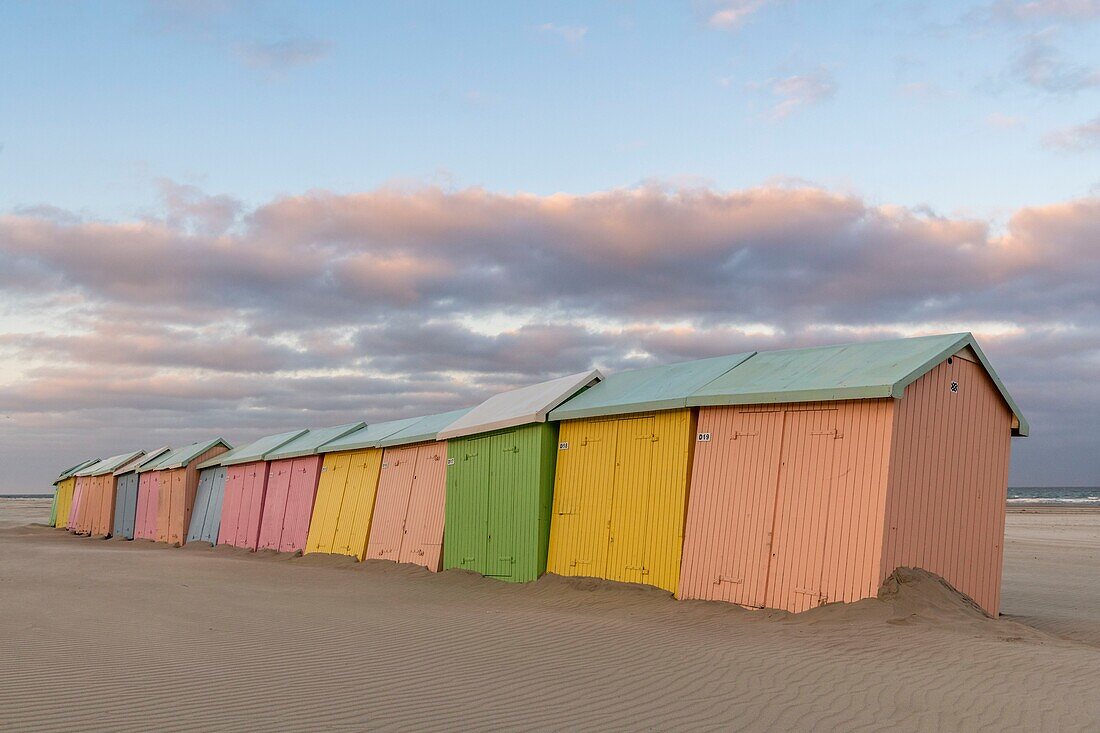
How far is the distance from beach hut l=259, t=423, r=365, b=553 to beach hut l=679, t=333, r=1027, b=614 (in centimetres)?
1638

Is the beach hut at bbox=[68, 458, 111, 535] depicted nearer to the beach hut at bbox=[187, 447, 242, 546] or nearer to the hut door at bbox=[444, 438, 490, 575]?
the beach hut at bbox=[187, 447, 242, 546]

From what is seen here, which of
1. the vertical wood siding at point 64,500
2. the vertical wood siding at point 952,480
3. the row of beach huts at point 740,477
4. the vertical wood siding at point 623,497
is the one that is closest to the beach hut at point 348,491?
the row of beach huts at point 740,477

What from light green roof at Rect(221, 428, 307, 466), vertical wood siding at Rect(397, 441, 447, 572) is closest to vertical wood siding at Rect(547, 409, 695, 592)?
vertical wood siding at Rect(397, 441, 447, 572)

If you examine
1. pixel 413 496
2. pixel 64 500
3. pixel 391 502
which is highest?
pixel 413 496

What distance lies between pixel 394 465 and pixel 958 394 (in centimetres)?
1431

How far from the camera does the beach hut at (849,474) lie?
1241cm

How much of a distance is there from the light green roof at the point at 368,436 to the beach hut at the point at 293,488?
1.87ft

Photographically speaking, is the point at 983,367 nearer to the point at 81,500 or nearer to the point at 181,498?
the point at 181,498

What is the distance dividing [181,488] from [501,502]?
2456 centimetres

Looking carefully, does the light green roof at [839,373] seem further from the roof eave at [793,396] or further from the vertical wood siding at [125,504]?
the vertical wood siding at [125,504]

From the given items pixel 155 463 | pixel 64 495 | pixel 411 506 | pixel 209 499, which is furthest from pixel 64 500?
pixel 411 506

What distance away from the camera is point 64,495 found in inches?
2446

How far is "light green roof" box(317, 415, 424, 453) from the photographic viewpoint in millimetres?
25031

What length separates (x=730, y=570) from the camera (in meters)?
13.8
